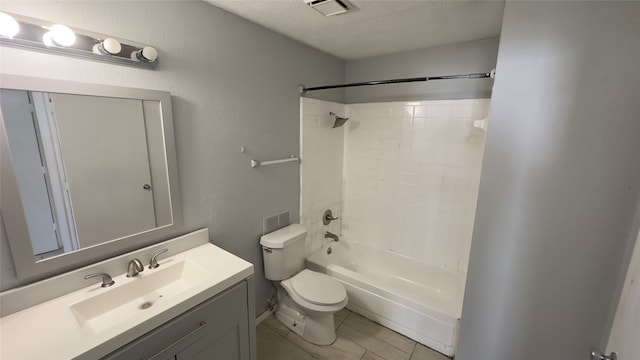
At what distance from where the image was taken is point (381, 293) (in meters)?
2.09

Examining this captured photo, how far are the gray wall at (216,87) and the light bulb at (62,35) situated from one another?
11 cm

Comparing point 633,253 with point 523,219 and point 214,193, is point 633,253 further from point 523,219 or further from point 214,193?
point 214,193

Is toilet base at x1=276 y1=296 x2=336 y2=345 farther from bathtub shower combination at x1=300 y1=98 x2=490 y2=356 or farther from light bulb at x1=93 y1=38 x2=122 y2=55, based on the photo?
light bulb at x1=93 y1=38 x2=122 y2=55

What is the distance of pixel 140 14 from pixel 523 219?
6.86ft

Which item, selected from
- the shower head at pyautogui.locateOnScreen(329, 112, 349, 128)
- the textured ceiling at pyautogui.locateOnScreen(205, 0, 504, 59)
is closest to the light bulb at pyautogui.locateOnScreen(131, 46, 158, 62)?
the textured ceiling at pyautogui.locateOnScreen(205, 0, 504, 59)

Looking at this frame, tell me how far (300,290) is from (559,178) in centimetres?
170

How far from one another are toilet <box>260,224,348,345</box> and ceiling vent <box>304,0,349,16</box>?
1630mm

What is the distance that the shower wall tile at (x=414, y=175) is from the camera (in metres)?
2.20

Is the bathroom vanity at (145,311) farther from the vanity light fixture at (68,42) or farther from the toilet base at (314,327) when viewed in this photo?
the vanity light fixture at (68,42)

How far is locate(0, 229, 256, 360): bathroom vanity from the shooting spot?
0.88 m

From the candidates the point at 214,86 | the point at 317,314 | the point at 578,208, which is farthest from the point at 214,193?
the point at 578,208

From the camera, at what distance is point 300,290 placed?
1.92 metres

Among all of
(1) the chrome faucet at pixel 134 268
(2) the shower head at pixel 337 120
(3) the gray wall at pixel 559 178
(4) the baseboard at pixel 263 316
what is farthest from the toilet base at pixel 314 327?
(2) the shower head at pixel 337 120

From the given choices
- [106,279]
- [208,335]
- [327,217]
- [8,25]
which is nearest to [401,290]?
[327,217]
